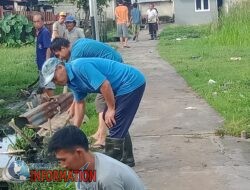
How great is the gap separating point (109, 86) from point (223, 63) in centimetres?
1174

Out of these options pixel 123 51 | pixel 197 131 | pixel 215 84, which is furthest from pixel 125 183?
pixel 123 51

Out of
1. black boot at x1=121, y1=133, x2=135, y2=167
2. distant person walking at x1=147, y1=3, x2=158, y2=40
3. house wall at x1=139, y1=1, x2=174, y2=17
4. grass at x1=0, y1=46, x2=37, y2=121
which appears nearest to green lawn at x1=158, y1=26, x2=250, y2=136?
black boot at x1=121, y1=133, x2=135, y2=167

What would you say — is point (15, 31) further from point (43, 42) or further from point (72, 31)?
point (72, 31)

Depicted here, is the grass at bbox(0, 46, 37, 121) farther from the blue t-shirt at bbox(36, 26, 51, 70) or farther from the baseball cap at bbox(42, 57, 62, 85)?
the baseball cap at bbox(42, 57, 62, 85)

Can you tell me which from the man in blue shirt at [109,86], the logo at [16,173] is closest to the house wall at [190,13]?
the man in blue shirt at [109,86]

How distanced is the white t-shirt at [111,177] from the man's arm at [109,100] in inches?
89.3

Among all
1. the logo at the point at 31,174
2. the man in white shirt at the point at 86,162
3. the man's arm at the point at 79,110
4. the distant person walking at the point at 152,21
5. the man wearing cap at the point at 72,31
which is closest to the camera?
the man in white shirt at the point at 86,162

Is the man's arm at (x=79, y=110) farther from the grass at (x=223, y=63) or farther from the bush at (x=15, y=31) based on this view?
the bush at (x=15, y=31)

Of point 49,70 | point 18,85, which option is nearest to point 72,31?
point 18,85

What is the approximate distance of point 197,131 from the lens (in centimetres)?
934

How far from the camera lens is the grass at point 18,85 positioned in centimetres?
647

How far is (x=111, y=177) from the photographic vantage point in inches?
153

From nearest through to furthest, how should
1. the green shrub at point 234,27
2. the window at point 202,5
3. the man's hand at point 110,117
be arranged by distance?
the man's hand at point 110,117
the green shrub at point 234,27
the window at point 202,5

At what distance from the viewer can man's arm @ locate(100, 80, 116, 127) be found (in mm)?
6270
